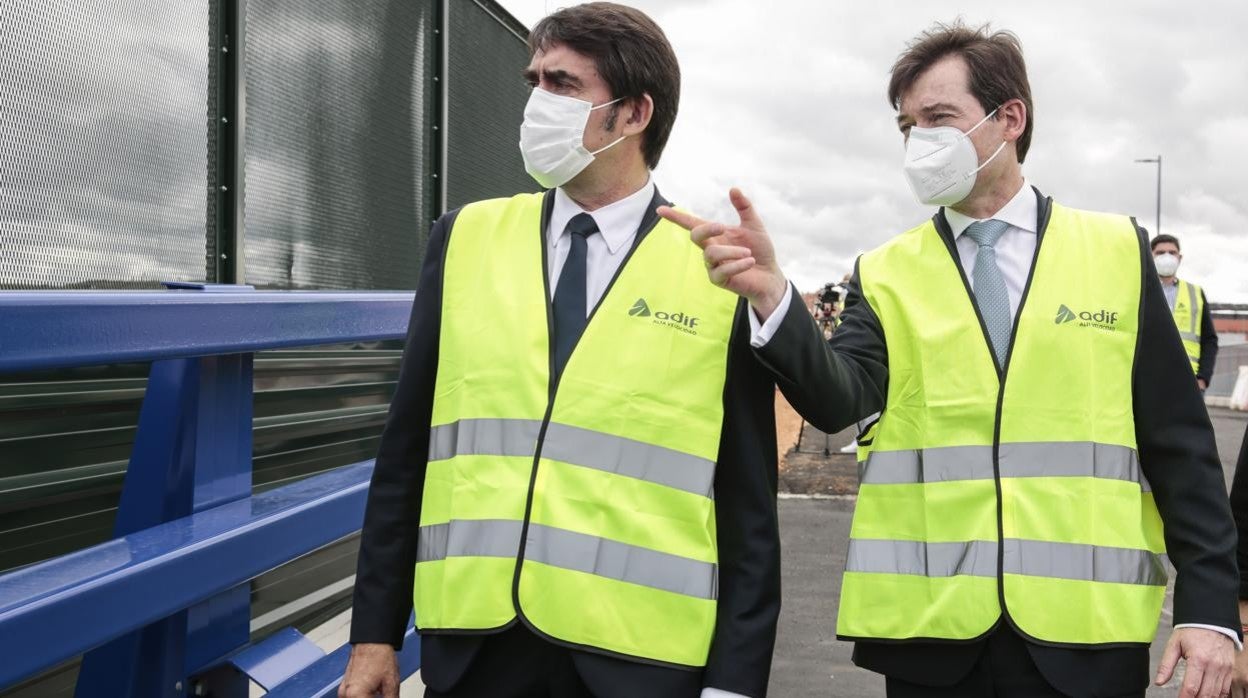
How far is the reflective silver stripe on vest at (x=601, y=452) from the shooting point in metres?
2.06

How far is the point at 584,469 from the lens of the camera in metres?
2.05

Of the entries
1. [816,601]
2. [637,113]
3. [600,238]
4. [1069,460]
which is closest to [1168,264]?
[816,601]

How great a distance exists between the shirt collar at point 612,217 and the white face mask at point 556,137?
69 mm

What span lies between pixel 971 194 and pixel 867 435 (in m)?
0.67

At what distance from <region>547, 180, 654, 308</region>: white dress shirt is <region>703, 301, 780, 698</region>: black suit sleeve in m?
0.27

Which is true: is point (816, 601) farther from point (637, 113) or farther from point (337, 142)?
point (637, 113)

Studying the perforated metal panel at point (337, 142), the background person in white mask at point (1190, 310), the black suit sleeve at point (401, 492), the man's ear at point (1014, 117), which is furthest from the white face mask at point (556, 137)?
the background person in white mask at point (1190, 310)

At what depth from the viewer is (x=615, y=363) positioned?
82.5 inches

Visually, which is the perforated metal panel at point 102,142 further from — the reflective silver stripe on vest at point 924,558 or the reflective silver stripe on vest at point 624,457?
the reflective silver stripe on vest at point 924,558

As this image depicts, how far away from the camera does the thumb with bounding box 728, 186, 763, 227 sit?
6.54 ft

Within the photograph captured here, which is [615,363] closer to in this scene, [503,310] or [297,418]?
[503,310]

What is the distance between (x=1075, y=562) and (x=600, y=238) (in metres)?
1.19

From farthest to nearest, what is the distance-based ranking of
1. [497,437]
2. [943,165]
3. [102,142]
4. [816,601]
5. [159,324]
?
[816,601] < [102,142] < [943,165] < [497,437] < [159,324]

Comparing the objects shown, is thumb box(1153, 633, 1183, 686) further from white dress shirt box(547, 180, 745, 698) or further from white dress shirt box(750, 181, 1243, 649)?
white dress shirt box(547, 180, 745, 698)
